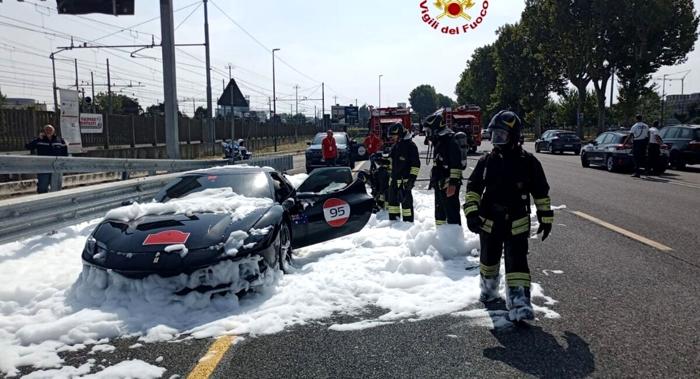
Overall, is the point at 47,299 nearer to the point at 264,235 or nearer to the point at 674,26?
the point at 264,235

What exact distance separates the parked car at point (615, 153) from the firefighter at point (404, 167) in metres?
12.9

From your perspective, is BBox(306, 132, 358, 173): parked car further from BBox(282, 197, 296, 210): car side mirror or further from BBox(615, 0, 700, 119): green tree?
BBox(615, 0, 700, 119): green tree

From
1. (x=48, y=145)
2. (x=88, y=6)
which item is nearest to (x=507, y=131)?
(x=48, y=145)

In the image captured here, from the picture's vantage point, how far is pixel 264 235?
532cm

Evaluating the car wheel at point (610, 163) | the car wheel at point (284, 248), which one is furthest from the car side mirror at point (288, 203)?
the car wheel at point (610, 163)

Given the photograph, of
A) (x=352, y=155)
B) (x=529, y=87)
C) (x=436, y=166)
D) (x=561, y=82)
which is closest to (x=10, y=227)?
(x=436, y=166)

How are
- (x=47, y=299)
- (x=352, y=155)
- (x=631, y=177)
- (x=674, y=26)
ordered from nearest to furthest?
(x=47, y=299) → (x=631, y=177) → (x=352, y=155) → (x=674, y=26)

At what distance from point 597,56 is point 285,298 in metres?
44.8

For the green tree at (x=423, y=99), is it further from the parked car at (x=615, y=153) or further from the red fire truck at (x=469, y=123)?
the parked car at (x=615, y=153)

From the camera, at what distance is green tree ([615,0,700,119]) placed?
40.8 meters

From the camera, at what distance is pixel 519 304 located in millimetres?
4441

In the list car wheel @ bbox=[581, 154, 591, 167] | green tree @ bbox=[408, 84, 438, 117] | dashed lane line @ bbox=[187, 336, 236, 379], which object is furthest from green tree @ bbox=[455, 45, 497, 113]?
dashed lane line @ bbox=[187, 336, 236, 379]

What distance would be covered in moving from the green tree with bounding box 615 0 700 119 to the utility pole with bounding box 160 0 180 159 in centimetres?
3826

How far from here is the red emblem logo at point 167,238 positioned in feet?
16.2
